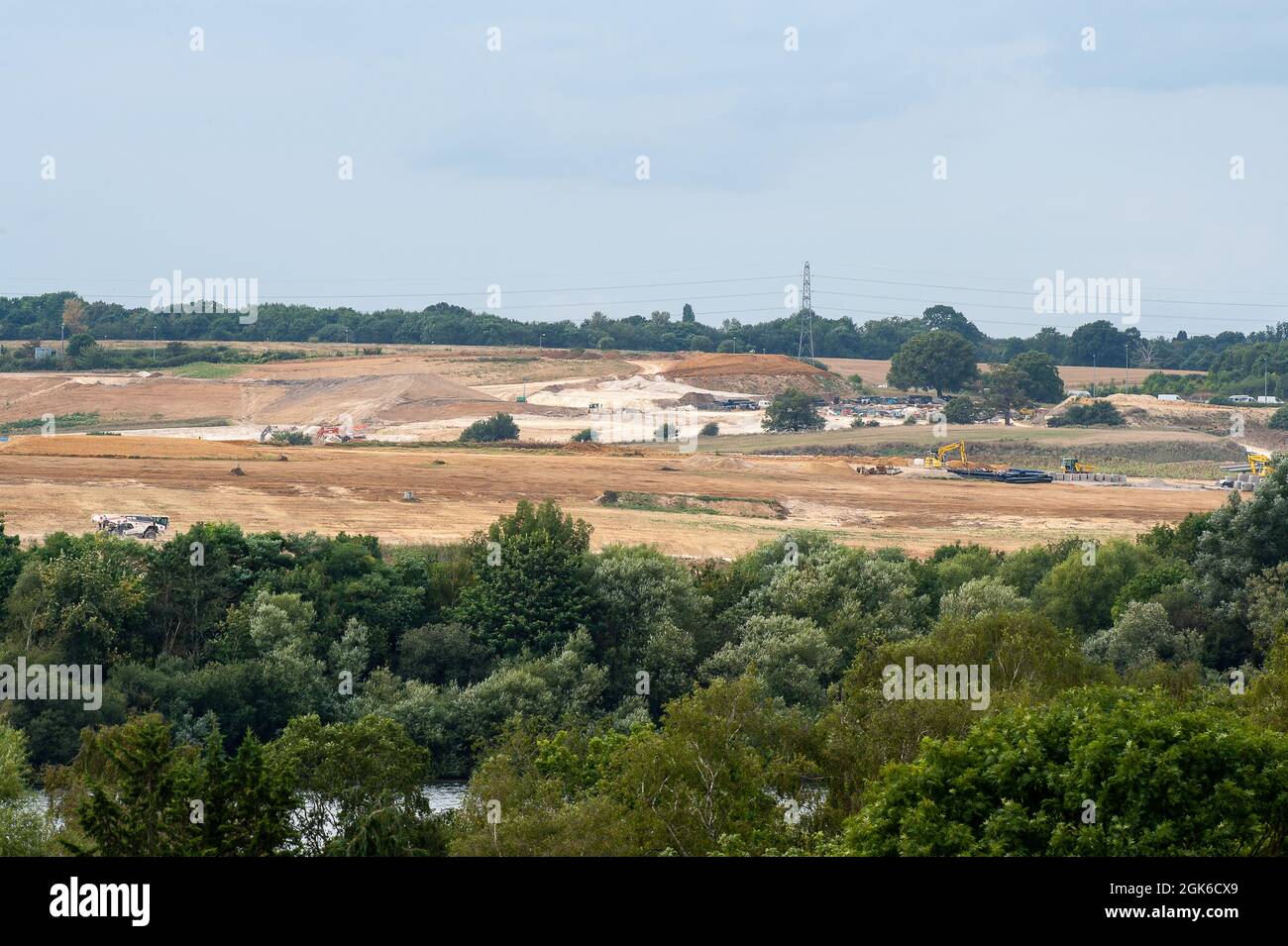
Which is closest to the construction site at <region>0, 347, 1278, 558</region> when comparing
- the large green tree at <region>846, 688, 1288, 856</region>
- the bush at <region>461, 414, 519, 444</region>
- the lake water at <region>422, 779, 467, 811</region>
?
the bush at <region>461, 414, 519, 444</region>

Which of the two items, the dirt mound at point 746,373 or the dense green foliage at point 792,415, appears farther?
the dirt mound at point 746,373

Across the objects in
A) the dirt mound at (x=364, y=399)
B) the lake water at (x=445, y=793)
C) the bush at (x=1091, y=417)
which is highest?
the dirt mound at (x=364, y=399)

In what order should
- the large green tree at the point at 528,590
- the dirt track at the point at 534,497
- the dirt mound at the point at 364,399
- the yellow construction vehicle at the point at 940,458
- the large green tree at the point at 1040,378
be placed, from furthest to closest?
the large green tree at the point at 1040,378 < the dirt mound at the point at 364,399 < the yellow construction vehicle at the point at 940,458 < the dirt track at the point at 534,497 < the large green tree at the point at 528,590

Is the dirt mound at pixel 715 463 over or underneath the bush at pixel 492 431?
underneath

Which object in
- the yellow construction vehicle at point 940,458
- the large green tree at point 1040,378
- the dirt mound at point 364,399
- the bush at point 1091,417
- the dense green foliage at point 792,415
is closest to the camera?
the yellow construction vehicle at point 940,458

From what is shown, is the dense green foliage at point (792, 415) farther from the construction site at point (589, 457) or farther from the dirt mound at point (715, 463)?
the dirt mound at point (715, 463)

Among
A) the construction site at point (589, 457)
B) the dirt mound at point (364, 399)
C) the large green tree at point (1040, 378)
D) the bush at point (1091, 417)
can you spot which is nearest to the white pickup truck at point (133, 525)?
the construction site at point (589, 457)

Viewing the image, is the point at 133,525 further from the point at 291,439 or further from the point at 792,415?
the point at 792,415
